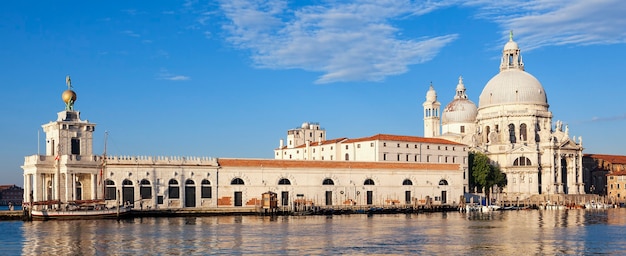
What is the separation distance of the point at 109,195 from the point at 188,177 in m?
6.66

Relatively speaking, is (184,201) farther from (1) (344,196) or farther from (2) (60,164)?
(1) (344,196)

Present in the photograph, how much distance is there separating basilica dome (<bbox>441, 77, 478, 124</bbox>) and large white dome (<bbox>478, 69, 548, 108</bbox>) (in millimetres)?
4363

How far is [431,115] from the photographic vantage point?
353 ft

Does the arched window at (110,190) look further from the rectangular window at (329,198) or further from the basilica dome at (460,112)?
the basilica dome at (460,112)

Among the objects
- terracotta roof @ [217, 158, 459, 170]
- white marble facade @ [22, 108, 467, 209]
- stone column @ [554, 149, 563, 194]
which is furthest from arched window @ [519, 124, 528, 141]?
terracotta roof @ [217, 158, 459, 170]

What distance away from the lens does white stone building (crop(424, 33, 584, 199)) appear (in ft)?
317

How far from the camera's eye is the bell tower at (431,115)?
106875 millimetres

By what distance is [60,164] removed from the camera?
63344 mm

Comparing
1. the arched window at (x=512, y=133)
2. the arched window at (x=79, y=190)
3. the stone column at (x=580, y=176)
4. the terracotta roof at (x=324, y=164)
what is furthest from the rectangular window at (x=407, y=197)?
→ the stone column at (x=580, y=176)

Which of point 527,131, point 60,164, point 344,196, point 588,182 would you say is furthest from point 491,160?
point 60,164

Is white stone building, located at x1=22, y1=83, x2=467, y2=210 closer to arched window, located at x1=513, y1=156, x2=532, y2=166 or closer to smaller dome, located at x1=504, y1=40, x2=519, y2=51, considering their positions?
arched window, located at x1=513, y1=156, x2=532, y2=166

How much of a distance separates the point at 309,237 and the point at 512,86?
6751 cm

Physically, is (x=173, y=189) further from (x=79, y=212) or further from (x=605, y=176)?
(x=605, y=176)

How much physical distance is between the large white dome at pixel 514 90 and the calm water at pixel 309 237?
161 ft
